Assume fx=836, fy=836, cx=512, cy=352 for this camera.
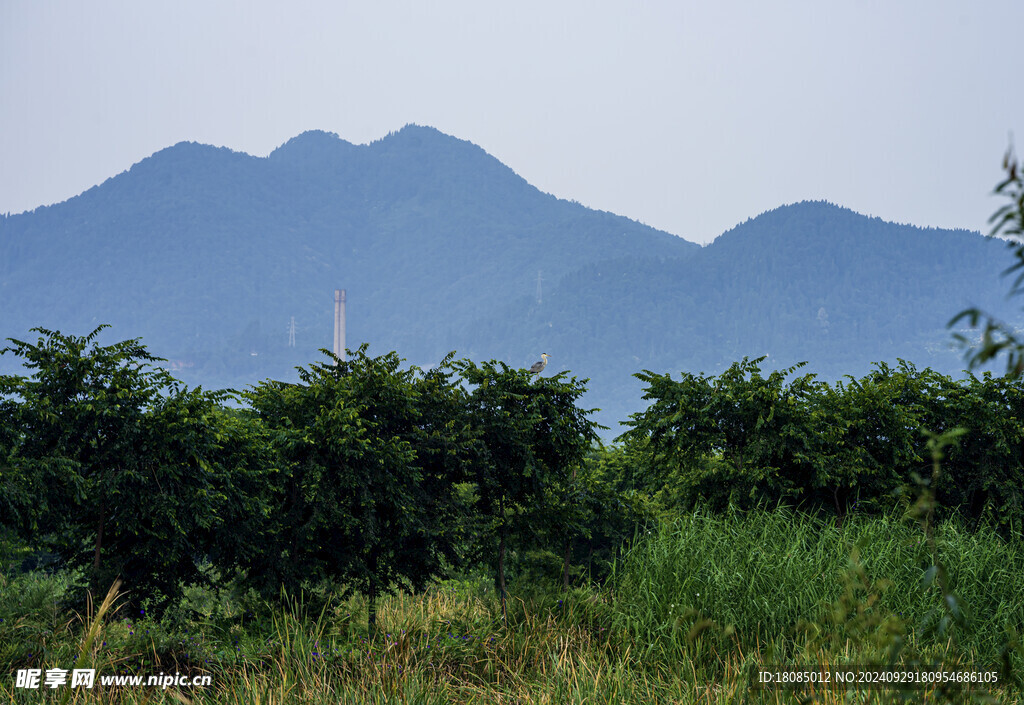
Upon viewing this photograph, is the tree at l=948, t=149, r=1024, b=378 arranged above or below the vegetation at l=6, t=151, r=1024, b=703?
above

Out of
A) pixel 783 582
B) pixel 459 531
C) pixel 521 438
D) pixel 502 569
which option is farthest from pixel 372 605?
pixel 783 582

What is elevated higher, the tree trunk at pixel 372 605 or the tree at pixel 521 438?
the tree at pixel 521 438

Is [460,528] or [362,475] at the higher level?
[362,475]

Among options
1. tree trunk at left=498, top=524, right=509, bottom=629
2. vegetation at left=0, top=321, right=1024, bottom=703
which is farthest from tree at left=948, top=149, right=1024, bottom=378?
tree trunk at left=498, top=524, right=509, bottom=629

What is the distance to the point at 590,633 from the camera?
314 inches

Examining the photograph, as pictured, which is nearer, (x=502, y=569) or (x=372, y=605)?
(x=372, y=605)

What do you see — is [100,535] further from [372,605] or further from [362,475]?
[372,605]

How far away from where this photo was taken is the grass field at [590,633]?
244 inches

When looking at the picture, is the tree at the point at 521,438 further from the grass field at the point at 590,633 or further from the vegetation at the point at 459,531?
the grass field at the point at 590,633

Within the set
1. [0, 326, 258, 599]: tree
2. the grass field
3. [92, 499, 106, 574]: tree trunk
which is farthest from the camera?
[92, 499, 106, 574]: tree trunk

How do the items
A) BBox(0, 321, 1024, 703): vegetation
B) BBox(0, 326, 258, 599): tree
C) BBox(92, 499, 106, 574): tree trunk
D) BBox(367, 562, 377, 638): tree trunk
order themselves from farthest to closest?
BBox(367, 562, 377, 638): tree trunk → BBox(92, 499, 106, 574): tree trunk → BBox(0, 326, 258, 599): tree → BBox(0, 321, 1024, 703): vegetation

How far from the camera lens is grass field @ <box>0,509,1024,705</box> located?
620cm

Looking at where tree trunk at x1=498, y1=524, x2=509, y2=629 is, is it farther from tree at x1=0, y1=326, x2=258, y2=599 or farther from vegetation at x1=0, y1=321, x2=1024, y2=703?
tree at x1=0, y1=326, x2=258, y2=599

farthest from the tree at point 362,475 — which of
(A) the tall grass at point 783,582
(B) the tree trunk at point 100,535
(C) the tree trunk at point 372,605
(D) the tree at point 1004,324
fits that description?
(D) the tree at point 1004,324
